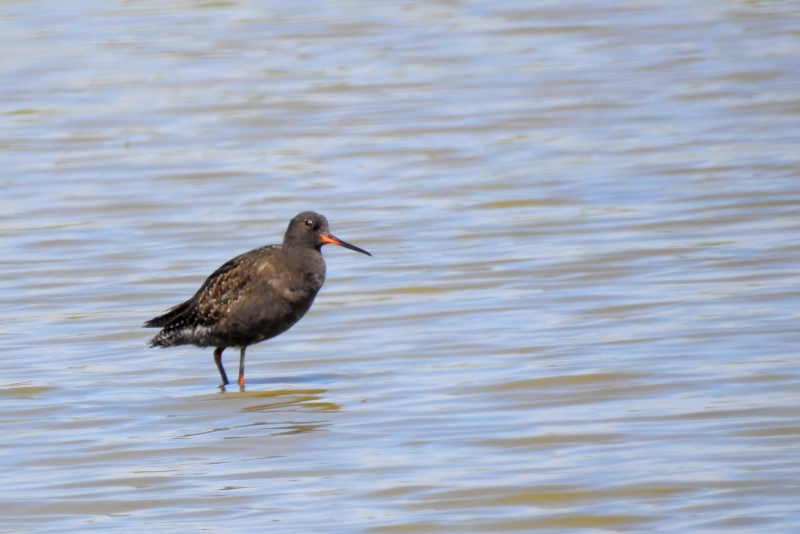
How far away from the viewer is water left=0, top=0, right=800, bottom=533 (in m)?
7.38

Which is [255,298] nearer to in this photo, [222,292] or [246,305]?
[246,305]

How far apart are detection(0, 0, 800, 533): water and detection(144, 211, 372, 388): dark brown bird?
283 mm

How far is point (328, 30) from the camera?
2239 centimetres

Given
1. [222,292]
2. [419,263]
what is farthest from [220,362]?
[419,263]

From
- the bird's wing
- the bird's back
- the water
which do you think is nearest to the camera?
the water

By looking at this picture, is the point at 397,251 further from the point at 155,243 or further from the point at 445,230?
the point at 155,243

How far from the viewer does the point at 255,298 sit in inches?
387

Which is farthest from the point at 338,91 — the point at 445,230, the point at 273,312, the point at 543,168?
the point at 273,312

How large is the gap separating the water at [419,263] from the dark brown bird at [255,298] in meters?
0.28

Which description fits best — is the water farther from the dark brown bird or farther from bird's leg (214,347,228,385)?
the dark brown bird

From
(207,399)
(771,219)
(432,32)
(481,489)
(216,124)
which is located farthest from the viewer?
(432,32)

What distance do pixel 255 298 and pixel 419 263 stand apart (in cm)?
267

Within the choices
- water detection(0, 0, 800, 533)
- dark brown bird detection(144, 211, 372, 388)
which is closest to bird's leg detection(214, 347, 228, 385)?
dark brown bird detection(144, 211, 372, 388)

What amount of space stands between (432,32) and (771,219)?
32.8ft
